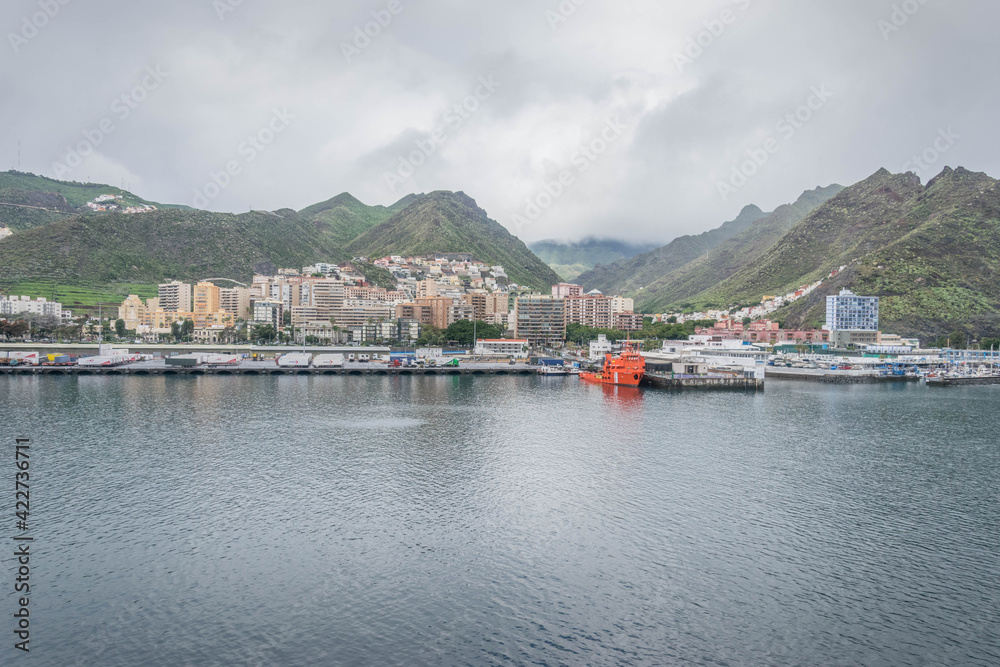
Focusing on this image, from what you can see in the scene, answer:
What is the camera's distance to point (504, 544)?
15.5m

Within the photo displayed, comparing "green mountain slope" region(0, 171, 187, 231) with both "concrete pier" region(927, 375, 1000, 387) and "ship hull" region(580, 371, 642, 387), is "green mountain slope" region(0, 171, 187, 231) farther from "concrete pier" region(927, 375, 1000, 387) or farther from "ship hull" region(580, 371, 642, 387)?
"concrete pier" region(927, 375, 1000, 387)

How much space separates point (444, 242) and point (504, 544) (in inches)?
6182

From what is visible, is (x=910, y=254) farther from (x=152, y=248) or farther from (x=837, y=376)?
(x=152, y=248)

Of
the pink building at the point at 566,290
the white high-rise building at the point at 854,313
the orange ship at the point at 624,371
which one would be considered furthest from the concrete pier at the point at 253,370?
the pink building at the point at 566,290

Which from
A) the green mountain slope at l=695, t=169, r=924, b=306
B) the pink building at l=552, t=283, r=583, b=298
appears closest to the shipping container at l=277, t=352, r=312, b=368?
the pink building at l=552, t=283, r=583, b=298

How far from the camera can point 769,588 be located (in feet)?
43.3

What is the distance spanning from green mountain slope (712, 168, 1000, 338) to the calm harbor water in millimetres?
70921

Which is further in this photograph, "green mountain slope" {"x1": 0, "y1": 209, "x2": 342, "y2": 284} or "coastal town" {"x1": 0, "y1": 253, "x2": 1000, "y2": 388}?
"green mountain slope" {"x1": 0, "y1": 209, "x2": 342, "y2": 284}

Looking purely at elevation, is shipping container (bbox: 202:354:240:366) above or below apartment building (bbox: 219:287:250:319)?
below

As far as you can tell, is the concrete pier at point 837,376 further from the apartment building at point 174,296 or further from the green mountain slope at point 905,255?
the apartment building at point 174,296

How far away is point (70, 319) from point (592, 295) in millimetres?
79205

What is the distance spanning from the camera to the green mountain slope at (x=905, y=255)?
88125 mm

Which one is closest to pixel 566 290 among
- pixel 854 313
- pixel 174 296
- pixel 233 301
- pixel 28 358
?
pixel 854 313

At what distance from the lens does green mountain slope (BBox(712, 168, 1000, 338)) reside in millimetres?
88125
